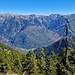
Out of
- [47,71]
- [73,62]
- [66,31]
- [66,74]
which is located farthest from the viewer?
[47,71]

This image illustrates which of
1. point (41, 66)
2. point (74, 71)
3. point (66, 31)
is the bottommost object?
point (41, 66)

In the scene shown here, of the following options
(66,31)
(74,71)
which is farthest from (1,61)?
(66,31)

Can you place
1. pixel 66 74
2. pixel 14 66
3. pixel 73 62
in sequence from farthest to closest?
pixel 14 66
pixel 73 62
pixel 66 74

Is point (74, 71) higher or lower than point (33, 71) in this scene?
higher

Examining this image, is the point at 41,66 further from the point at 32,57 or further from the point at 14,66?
the point at 14,66

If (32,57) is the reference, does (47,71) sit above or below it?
below

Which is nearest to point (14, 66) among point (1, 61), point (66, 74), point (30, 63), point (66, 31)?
point (1, 61)

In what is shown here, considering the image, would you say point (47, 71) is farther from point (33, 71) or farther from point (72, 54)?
point (72, 54)

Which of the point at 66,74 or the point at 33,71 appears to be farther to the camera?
the point at 33,71

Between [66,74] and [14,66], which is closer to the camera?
[66,74]
